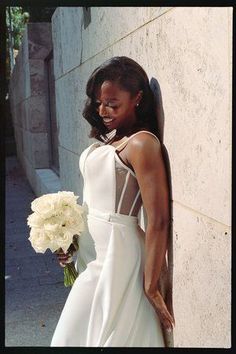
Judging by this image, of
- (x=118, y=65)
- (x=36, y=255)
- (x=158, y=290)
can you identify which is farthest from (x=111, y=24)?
(x=36, y=255)

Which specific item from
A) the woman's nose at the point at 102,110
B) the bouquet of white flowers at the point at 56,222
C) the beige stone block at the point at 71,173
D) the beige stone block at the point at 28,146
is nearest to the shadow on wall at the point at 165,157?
the woman's nose at the point at 102,110

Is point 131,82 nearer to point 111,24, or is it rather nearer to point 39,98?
point 111,24

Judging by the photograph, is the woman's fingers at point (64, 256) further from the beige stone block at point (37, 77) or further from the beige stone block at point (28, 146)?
the beige stone block at point (28, 146)

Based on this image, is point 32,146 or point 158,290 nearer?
point 158,290

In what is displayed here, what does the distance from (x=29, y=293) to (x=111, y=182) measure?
2655 millimetres

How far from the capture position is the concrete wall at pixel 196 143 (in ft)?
6.00

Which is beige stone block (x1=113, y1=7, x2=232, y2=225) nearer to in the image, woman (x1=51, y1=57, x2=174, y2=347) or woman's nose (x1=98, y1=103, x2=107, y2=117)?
woman (x1=51, y1=57, x2=174, y2=347)

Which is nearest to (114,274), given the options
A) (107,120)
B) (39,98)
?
(107,120)

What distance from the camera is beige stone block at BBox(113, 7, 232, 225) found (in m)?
1.80

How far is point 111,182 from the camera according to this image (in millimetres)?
2398

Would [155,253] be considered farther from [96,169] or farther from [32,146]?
[32,146]

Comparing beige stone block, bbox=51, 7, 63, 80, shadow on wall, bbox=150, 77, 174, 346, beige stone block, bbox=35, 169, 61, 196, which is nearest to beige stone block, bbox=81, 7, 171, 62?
shadow on wall, bbox=150, 77, 174, 346

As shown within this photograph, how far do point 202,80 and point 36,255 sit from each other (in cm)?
426
